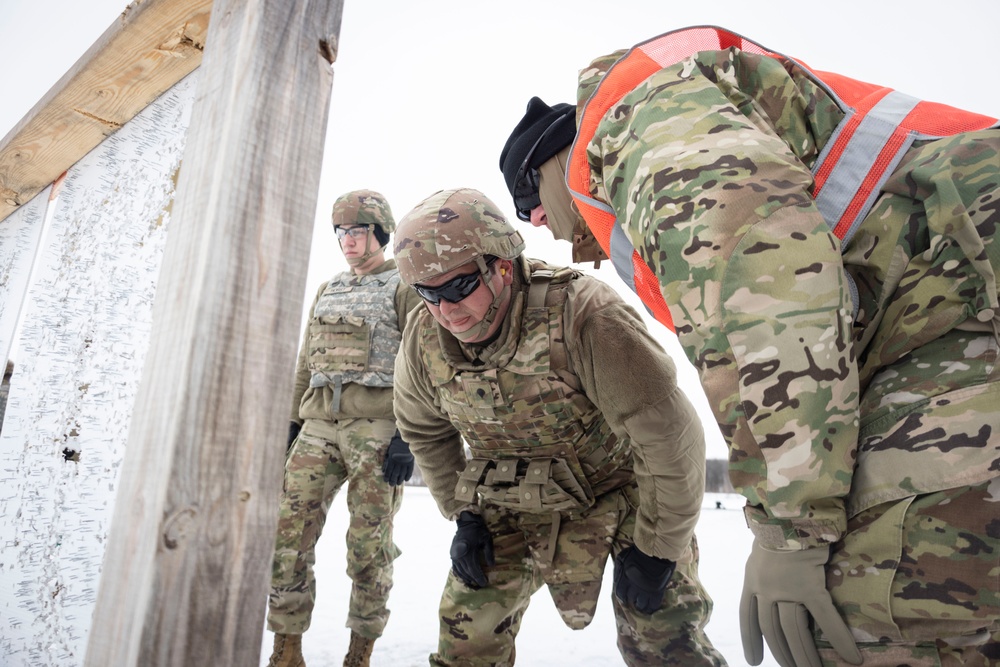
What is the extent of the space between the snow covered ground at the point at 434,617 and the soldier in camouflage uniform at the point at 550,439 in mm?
1388

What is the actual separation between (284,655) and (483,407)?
5.88ft

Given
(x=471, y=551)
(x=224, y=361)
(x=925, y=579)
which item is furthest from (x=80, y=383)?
(x=925, y=579)

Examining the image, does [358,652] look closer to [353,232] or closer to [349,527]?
[349,527]

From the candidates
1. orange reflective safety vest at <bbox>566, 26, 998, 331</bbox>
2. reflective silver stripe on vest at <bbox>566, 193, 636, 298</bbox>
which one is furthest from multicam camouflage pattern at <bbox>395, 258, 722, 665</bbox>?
orange reflective safety vest at <bbox>566, 26, 998, 331</bbox>

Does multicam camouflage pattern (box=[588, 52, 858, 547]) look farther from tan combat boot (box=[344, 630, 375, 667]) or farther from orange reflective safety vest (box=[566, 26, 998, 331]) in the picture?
tan combat boot (box=[344, 630, 375, 667])

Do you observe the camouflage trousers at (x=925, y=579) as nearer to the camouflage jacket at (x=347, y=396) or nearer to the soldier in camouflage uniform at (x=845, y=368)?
the soldier in camouflage uniform at (x=845, y=368)

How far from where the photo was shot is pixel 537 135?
1702mm

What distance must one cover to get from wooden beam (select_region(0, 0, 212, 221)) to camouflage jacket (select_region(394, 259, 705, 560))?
111cm

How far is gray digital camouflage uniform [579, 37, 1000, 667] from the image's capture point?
2.63ft

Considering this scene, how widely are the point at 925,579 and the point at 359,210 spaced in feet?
10.4

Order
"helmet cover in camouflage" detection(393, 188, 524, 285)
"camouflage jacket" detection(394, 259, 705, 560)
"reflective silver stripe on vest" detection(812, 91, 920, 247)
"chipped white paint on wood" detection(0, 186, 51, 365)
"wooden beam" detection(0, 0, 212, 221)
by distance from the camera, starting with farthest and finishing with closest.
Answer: "chipped white paint on wood" detection(0, 186, 51, 365), "helmet cover in camouflage" detection(393, 188, 524, 285), "camouflage jacket" detection(394, 259, 705, 560), "wooden beam" detection(0, 0, 212, 221), "reflective silver stripe on vest" detection(812, 91, 920, 247)

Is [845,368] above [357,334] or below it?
below

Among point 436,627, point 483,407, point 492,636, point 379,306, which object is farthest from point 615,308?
point 436,627

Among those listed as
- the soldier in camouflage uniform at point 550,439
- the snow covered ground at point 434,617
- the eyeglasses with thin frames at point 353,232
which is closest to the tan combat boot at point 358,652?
the snow covered ground at point 434,617
